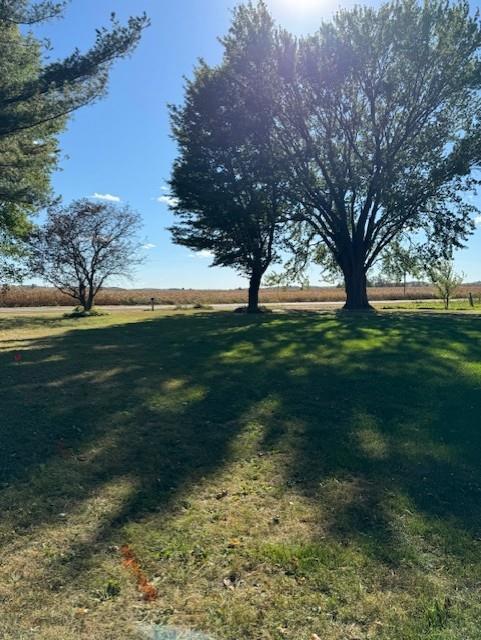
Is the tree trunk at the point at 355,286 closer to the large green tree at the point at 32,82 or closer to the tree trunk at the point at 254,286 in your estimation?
the tree trunk at the point at 254,286

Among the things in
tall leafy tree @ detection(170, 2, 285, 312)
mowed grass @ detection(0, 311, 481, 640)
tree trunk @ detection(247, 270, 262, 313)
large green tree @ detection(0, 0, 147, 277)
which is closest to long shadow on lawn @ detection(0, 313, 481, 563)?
mowed grass @ detection(0, 311, 481, 640)

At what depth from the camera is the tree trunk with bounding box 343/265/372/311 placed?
22.3 meters

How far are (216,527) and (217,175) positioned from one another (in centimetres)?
1887

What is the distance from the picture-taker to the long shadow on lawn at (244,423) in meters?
3.62

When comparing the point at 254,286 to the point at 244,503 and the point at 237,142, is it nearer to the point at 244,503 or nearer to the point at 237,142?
the point at 237,142

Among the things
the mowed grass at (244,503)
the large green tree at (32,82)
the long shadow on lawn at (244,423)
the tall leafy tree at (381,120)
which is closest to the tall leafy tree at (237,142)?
the tall leafy tree at (381,120)

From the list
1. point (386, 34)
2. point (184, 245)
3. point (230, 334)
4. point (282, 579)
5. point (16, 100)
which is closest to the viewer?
point (282, 579)

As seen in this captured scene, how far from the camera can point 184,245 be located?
2284 cm

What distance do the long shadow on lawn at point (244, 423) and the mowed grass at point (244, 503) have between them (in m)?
0.02

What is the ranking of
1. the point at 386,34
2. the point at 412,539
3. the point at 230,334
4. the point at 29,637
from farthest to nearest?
the point at 386,34
the point at 230,334
the point at 412,539
the point at 29,637

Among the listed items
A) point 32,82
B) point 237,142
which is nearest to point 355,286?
point 237,142

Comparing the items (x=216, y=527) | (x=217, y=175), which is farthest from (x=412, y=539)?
(x=217, y=175)

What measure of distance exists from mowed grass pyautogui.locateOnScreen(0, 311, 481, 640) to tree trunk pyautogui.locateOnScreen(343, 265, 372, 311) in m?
15.3

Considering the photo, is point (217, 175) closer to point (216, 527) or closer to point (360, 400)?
point (360, 400)
